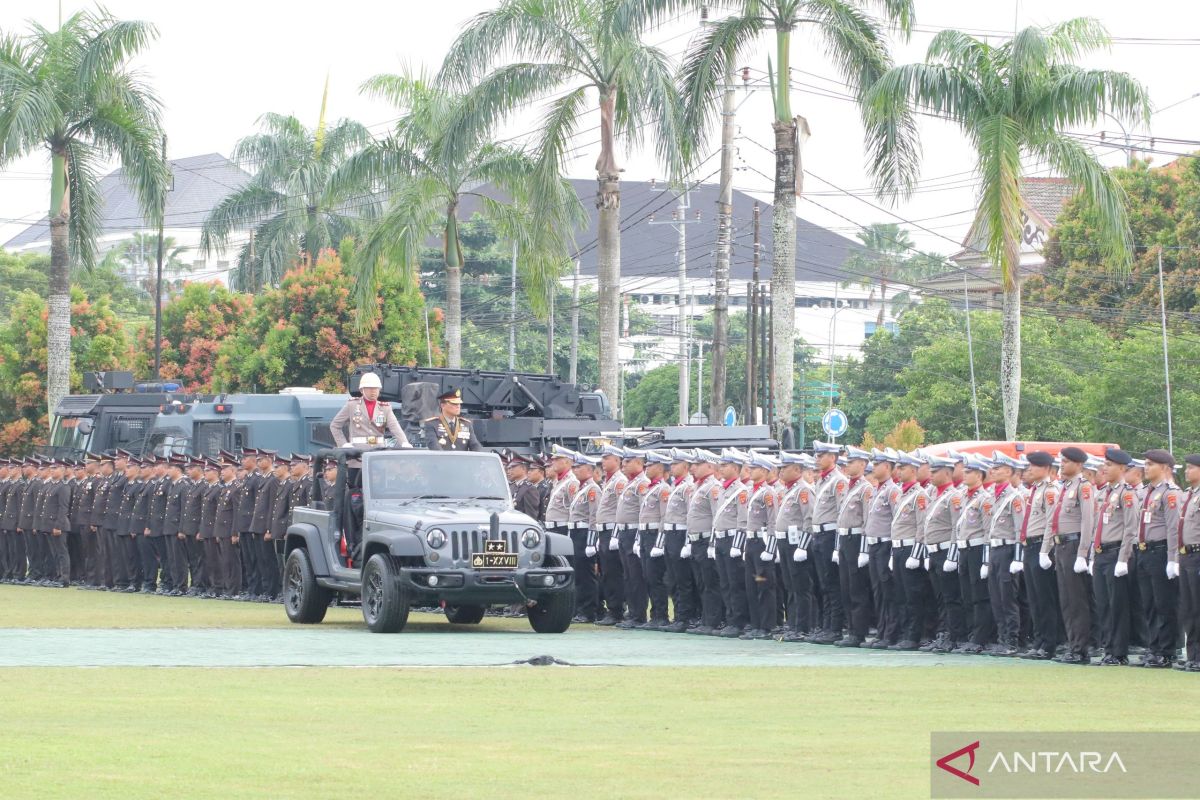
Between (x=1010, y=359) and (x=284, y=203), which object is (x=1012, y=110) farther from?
(x=284, y=203)

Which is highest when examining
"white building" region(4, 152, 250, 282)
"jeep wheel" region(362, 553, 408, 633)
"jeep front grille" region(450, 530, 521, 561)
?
"white building" region(4, 152, 250, 282)

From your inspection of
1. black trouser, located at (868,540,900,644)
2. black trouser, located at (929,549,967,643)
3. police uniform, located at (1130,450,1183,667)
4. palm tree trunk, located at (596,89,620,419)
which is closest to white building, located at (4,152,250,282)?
palm tree trunk, located at (596,89,620,419)

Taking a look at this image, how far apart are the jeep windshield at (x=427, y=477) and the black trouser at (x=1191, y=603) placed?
23.4 feet

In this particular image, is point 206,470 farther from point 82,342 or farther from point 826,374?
point 826,374

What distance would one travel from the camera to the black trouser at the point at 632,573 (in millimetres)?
20703

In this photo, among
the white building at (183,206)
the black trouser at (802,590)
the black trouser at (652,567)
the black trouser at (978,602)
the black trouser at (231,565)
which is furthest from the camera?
the white building at (183,206)

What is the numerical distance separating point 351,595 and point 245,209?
3641cm

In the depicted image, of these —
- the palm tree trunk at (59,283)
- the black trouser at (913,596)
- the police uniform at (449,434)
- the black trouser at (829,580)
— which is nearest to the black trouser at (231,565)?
the police uniform at (449,434)

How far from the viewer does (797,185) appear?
90.5ft

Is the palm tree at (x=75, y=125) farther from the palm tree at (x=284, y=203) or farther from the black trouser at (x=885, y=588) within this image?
the black trouser at (x=885, y=588)

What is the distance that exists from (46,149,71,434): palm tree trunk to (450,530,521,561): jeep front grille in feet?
64.3

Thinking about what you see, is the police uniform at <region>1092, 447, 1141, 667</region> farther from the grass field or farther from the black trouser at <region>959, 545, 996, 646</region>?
the black trouser at <region>959, 545, 996, 646</region>

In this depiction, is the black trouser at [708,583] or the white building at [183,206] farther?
the white building at [183,206]

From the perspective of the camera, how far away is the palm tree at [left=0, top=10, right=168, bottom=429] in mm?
34250
